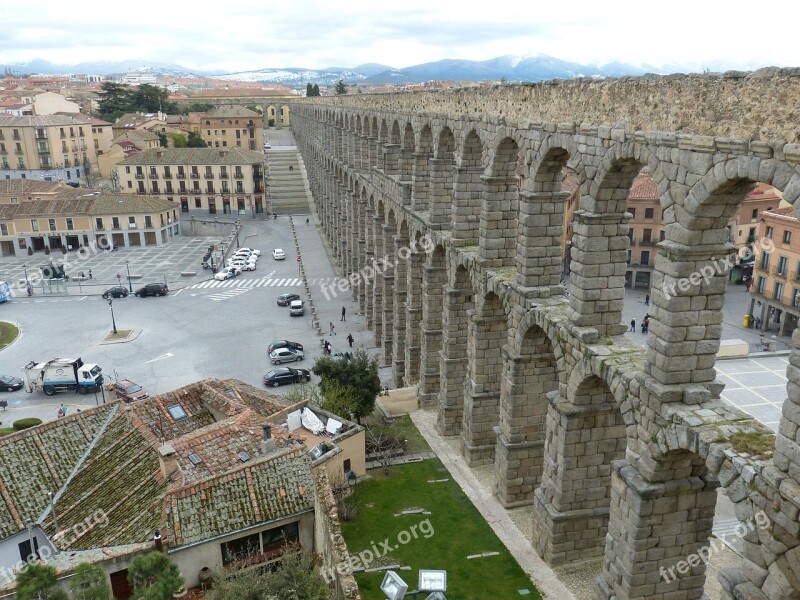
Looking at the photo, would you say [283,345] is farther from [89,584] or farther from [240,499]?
[89,584]

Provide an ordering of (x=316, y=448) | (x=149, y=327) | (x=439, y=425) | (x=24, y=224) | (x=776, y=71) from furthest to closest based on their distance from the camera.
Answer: (x=24, y=224) → (x=149, y=327) → (x=439, y=425) → (x=316, y=448) → (x=776, y=71)

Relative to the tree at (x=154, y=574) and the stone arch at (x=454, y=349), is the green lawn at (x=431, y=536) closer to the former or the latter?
the stone arch at (x=454, y=349)

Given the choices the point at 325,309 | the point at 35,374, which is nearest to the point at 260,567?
the point at 35,374

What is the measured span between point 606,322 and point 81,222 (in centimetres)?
7625

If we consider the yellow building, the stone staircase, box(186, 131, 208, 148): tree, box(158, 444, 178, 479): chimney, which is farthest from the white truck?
A: box(186, 131, 208, 148): tree

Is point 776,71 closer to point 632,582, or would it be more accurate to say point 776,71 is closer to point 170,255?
point 632,582

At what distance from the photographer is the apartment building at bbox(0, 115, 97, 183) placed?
325ft

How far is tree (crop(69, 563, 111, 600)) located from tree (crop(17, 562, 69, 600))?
36 cm

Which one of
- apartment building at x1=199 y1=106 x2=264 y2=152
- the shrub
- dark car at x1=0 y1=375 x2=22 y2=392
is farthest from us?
apartment building at x1=199 y1=106 x2=264 y2=152

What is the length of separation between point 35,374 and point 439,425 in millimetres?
27443

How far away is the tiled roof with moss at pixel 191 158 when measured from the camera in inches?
3669

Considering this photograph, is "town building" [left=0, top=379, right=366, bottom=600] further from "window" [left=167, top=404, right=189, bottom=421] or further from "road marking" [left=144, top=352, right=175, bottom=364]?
"road marking" [left=144, top=352, right=175, bottom=364]

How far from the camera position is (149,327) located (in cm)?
5334

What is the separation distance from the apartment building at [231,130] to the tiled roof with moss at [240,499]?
103 meters
